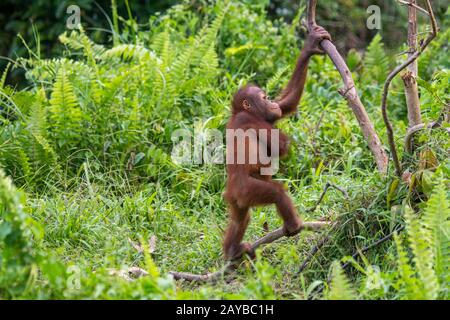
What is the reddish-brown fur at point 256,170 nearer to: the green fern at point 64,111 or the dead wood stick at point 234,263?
the dead wood stick at point 234,263

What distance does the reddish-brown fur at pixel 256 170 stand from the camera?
417 centimetres

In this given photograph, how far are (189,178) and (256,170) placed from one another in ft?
5.02

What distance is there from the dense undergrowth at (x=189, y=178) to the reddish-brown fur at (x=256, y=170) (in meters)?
0.25

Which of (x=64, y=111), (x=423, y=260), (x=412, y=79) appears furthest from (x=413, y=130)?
(x=64, y=111)

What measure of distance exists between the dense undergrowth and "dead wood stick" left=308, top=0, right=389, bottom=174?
→ 6.4 inches

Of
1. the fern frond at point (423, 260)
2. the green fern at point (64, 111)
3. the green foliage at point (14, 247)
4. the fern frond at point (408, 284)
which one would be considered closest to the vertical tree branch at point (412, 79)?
the fern frond at point (423, 260)

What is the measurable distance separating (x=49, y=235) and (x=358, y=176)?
2.25 m

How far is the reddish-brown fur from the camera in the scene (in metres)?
4.17

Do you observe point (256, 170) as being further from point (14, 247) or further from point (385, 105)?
point (14, 247)

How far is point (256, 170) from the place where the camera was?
4.39 metres

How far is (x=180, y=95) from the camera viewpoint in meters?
6.50
